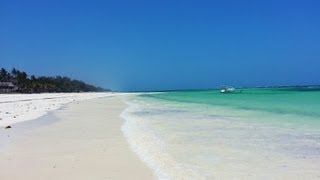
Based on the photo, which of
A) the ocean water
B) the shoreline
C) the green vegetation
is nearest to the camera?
the ocean water

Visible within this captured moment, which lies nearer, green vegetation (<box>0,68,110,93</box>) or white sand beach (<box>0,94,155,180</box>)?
white sand beach (<box>0,94,155,180</box>)

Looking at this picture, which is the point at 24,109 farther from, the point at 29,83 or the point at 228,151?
the point at 29,83

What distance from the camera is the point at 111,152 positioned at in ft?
33.4

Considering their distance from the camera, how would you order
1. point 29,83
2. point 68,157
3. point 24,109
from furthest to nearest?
point 29,83, point 24,109, point 68,157

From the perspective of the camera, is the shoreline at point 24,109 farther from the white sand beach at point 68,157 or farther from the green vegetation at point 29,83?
the green vegetation at point 29,83

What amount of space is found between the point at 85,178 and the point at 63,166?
3.77 feet

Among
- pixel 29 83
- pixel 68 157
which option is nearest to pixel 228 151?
pixel 68 157

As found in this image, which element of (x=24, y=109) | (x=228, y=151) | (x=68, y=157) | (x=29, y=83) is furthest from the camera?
(x=29, y=83)

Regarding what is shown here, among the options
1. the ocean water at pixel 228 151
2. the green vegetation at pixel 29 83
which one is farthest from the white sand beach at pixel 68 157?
the green vegetation at pixel 29 83

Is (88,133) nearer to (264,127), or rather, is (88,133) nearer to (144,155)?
(144,155)

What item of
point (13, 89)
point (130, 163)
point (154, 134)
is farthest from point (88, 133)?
point (13, 89)

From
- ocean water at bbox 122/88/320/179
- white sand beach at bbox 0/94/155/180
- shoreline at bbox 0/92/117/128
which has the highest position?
shoreline at bbox 0/92/117/128

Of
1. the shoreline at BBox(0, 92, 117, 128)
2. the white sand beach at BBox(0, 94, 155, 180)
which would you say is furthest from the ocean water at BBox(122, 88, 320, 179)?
the shoreline at BBox(0, 92, 117, 128)

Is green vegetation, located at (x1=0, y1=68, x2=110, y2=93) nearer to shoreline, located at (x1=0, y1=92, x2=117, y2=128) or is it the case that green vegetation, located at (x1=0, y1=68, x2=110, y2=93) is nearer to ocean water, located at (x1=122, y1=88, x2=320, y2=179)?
shoreline, located at (x1=0, y1=92, x2=117, y2=128)
